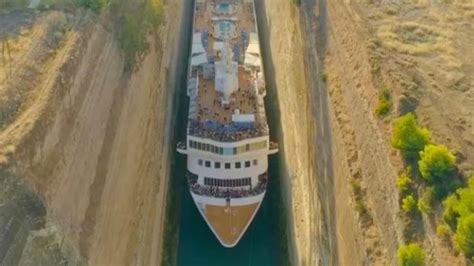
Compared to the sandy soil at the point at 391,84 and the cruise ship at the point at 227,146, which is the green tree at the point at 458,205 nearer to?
the sandy soil at the point at 391,84

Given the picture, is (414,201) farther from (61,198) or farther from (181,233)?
(181,233)

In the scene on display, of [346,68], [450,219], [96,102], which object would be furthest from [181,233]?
[450,219]

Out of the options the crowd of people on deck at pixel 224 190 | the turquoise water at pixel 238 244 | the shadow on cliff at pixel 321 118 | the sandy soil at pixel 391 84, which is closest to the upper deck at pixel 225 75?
the crowd of people on deck at pixel 224 190

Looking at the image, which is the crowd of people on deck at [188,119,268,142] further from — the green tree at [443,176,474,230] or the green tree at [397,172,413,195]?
the green tree at [443,176,474,230]

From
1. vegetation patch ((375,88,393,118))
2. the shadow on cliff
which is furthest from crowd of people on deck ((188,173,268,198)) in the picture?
vegetation patch ((375,88,393,118))

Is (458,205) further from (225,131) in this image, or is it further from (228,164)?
(225,131)

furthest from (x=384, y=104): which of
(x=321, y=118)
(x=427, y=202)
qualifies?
(x=321, y=118)
